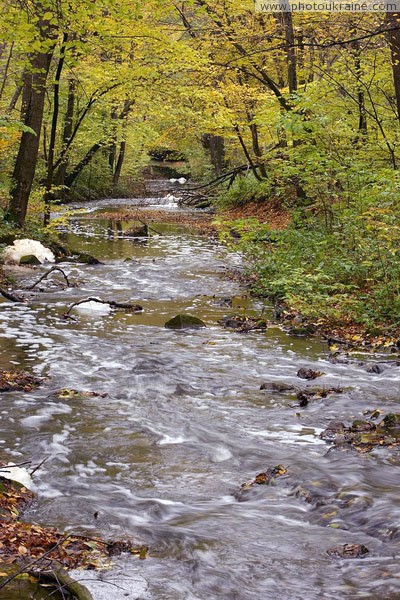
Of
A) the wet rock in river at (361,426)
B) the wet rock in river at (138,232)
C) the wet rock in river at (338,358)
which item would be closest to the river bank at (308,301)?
the wet rock in river at (338,358)

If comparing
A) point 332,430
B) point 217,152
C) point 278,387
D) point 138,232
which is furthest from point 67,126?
point 332,430

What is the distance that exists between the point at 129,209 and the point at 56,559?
101 feet

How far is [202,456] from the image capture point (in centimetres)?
577

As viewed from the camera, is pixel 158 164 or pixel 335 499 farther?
pixel 158 164

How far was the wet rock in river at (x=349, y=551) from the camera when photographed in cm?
404

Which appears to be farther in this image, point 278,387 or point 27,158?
point 27,158

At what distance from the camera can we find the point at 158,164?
60.1 m

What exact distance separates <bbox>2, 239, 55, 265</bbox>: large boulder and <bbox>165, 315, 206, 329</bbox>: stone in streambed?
648 centimetres

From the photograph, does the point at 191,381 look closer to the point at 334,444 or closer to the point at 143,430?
the point at 143,430

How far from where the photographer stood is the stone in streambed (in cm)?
1040

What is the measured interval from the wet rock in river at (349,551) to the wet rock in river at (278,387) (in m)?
3.33

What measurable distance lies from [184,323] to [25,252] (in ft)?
22.9

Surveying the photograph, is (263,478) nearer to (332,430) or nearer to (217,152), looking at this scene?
(332,430)

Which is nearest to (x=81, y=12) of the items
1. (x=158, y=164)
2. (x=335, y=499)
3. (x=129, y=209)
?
(x=335, y=499)
